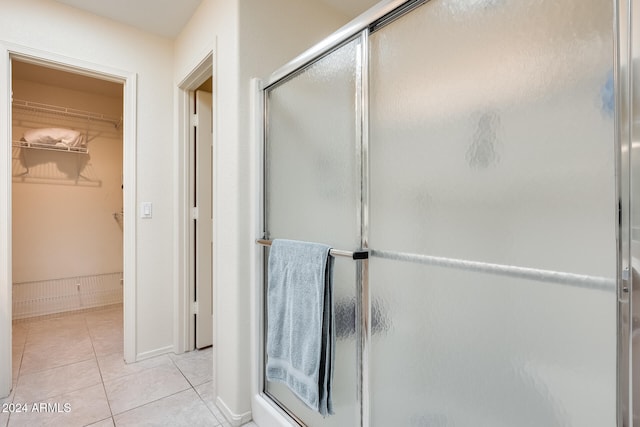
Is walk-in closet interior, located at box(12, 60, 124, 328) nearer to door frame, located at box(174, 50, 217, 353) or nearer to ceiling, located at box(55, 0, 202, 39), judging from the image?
ceiling, located at box(55, 0, 202, 39)

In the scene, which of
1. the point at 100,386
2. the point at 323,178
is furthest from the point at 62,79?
the point at 323,178

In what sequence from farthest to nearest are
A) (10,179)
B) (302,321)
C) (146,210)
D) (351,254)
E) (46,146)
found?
1. (46,146)
2. (146,210)
3. (10,179)
4. (302,321)
5. (351,254)

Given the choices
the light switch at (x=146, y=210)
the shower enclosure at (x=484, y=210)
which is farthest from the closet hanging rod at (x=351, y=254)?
the light switch at (x=146, y=210)

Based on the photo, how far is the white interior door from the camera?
2.51 metres

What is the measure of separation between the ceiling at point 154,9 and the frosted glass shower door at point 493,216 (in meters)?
1.23

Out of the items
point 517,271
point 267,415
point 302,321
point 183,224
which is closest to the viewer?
point 517,271

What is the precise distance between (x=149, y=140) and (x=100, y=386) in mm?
1658

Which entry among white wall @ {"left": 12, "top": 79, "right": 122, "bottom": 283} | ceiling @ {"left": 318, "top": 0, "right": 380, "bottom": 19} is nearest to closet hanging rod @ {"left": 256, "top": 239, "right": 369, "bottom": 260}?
ceiling @ {"left": 318, "top": 0, "right": 380, "bottom": 19}

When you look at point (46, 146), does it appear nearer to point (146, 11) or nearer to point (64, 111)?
point (64, 111)

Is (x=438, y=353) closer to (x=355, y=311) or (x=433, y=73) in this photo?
(x=355, y=311)

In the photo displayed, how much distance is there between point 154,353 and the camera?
2.39 metres

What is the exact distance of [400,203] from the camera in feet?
3.32

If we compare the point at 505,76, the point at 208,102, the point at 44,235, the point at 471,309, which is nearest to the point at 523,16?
the point at 505,76

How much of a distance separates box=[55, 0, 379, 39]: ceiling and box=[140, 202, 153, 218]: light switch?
4.13ft
